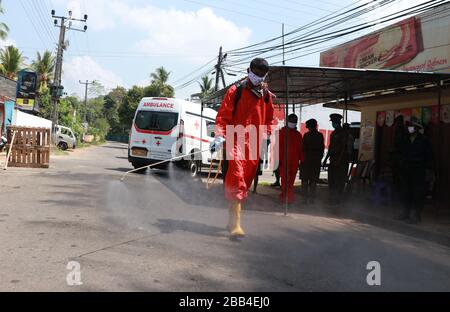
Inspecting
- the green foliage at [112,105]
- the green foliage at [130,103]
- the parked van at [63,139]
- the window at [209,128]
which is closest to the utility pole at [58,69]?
the parked van at [63,139]

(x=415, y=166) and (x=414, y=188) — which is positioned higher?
(x=415, y=166)

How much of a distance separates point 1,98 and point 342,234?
22.7m

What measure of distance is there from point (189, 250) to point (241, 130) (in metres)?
1.74

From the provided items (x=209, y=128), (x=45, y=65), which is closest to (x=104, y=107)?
(x=45, y=65)

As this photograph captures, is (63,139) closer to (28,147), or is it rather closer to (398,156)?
(28,147)

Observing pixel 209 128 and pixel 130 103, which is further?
pixel 130 103

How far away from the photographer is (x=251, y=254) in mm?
4613

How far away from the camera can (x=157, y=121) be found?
581 inches

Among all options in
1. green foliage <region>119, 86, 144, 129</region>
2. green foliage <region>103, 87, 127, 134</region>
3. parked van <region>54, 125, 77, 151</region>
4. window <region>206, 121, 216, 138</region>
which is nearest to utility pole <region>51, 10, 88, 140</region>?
parked van <region>54, 125, 77, 151</region>

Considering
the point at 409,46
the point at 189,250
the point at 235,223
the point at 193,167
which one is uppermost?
the point at 409,46

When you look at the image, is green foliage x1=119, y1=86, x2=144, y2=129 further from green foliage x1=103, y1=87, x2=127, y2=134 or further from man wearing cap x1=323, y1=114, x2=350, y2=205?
man wearing cap x1=323, y1=114, x2=350, y2=205

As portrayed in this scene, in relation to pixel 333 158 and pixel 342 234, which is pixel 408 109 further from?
pixel 342 234

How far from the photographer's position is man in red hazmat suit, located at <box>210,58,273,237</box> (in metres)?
5.45
